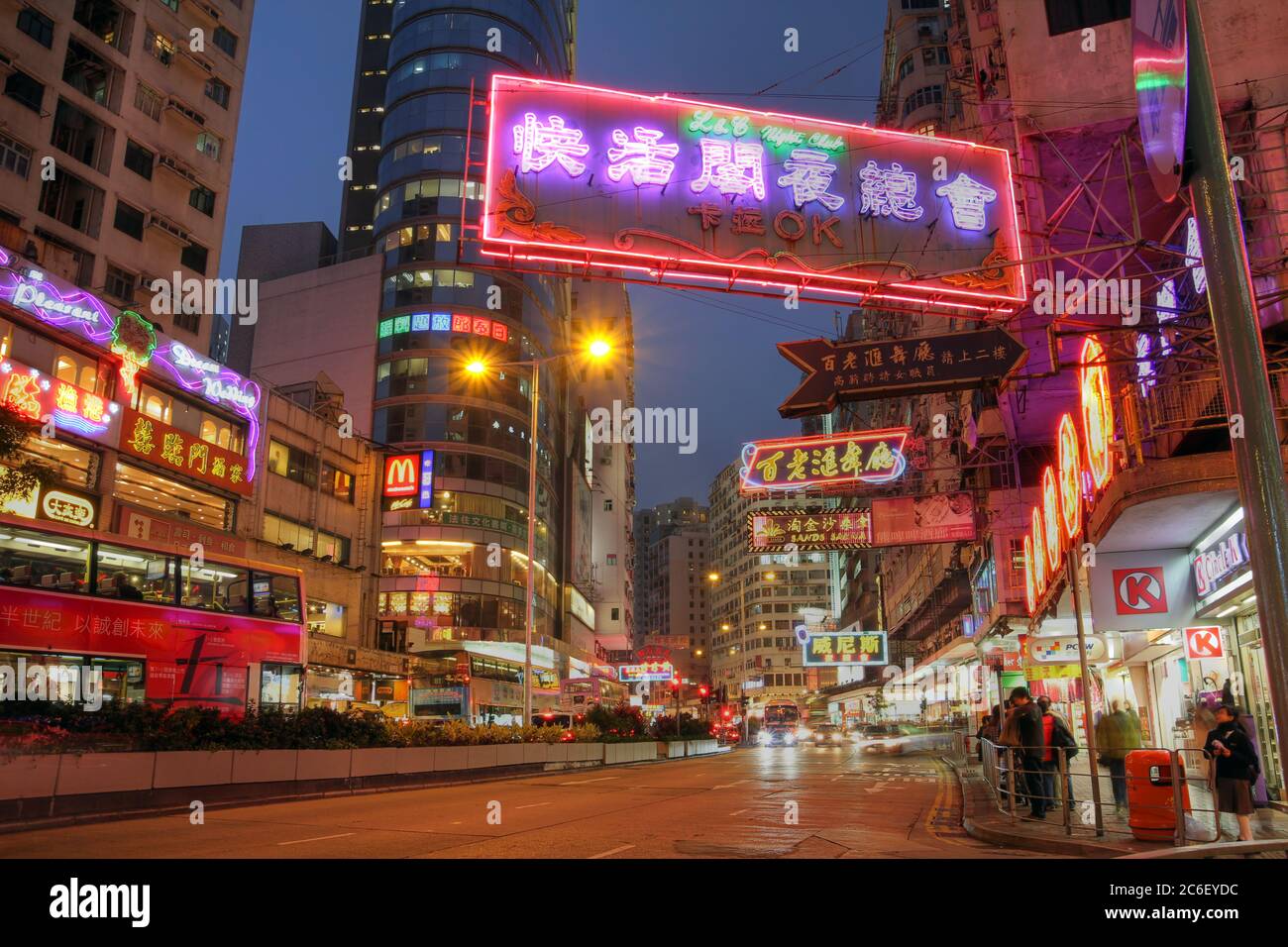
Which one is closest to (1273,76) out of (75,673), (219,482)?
(75,673)

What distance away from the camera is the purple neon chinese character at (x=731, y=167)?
46.2 ft

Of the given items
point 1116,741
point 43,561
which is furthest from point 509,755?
point 1116,741

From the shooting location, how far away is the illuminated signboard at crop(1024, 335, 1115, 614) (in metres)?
13.1

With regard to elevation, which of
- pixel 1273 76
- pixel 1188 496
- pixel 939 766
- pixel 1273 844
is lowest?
pixel 939 766

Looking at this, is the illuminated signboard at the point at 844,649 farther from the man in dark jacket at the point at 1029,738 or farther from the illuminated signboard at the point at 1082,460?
the man in dark jacket at the point at 1029,738

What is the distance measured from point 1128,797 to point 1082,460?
5.40m

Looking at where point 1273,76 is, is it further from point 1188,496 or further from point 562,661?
point 562,661

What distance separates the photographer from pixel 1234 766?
35.2 feet

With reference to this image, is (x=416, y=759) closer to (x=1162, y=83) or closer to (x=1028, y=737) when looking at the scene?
(x=1028, y=737)

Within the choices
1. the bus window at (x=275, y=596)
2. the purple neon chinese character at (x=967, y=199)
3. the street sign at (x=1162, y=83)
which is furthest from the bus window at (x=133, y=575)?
the street sign at (x=1162, y=83)

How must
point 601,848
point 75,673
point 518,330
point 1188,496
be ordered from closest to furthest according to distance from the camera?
point 601,848
point 1188,496
point 75,673
point 518,330

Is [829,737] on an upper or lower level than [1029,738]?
lower
